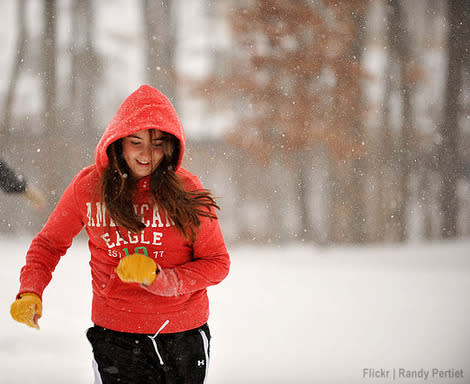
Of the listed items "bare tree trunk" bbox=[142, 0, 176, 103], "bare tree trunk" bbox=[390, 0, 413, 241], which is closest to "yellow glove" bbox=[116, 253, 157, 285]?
"bare tree trunk" bbox=[142, 0, 176, 103]

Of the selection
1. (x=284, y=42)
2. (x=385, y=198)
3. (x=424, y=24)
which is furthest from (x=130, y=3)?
(x=385, y=198)

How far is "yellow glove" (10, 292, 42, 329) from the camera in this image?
2.60ft

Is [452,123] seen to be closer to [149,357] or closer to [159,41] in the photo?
[159,41]

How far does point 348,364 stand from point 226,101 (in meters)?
1.29

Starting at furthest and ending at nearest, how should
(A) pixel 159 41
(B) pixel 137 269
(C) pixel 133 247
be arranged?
(A) pixel 159 41 < (C) pixel 133 247 < (B) pixel 137 269

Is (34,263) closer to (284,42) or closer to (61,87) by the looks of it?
(61,87)

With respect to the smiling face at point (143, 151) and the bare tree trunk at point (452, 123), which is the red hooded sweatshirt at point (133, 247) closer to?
the smiling face at point (143, 151)

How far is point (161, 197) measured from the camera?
85 centimetres

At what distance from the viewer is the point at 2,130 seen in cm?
204

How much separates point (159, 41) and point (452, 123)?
1.49 metres

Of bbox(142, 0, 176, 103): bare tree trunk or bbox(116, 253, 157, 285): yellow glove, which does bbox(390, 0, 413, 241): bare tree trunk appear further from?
bbox(116, 253, 157, 285): yellow glove

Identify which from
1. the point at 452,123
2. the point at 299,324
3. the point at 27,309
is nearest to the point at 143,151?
the point at 27,309

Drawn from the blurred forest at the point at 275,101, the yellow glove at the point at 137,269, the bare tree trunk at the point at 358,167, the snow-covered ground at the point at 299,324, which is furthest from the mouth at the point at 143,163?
the bare tree trunk at the point at 358,167

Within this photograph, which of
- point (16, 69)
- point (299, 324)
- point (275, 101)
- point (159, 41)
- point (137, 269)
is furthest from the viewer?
point (275, 101)
